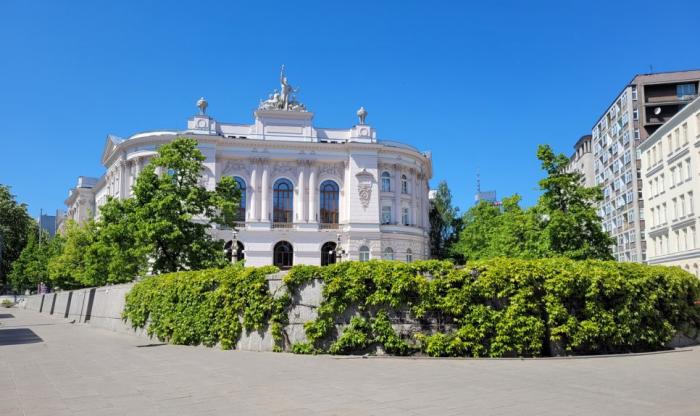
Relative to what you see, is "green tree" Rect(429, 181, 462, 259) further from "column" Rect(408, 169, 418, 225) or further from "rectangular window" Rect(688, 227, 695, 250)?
"rectangular window" Rect(688, 227, 695, 250)

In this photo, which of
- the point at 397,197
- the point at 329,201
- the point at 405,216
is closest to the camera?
the point at 329,201

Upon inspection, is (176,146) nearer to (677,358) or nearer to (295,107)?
(677,358)

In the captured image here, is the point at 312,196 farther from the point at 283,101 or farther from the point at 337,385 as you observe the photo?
the point at 337,385

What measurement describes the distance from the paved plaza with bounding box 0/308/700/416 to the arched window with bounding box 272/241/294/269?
162 ft

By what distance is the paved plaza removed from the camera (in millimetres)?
9125

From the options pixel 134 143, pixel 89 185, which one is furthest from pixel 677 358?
pixel 89 185

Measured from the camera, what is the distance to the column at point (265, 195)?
221 ft

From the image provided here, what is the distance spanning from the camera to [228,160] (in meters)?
68.0

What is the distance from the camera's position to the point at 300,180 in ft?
225

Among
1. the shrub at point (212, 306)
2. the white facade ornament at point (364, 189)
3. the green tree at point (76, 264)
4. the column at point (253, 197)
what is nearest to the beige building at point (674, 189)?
the white facade ornament at point (364, 189)

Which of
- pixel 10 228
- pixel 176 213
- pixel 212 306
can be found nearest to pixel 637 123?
pixel 176 213

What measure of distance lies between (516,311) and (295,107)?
57006 millimetres

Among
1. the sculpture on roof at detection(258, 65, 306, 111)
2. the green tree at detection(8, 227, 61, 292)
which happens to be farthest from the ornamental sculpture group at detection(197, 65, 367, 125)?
the green tree at detection(8, 227, 61, 292)

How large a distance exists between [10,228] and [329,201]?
158 ft
